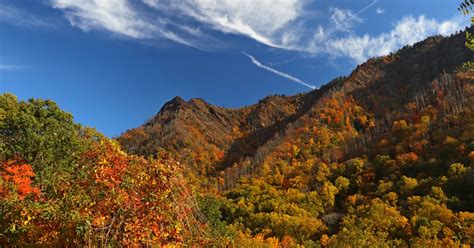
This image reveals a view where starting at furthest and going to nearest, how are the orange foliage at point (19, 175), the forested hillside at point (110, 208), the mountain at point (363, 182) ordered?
the mountain at point (363, 182)
the orange foliage at point (19, 175)
the forested hillside at point (110, 208)

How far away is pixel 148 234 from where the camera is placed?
9312 millimetres

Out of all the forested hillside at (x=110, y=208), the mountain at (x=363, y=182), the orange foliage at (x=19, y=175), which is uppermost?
the mountain at (x=363, y=182)

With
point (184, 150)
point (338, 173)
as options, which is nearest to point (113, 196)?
point (338, 173)

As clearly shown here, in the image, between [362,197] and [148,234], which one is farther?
[362,197]

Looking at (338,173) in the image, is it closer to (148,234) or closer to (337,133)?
(337,133)

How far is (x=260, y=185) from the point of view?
145 m

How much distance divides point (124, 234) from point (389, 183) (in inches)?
4716

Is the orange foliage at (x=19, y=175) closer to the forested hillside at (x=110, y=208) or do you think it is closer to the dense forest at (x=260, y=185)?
the dense forest at (x=260, y=185)

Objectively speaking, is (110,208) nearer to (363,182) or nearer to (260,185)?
(363,182)

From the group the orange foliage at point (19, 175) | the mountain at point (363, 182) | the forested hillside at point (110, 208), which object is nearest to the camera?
the forested hillside at point (110, 208)

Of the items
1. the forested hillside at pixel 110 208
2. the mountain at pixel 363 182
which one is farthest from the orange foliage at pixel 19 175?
the mountain at pixel 363 182

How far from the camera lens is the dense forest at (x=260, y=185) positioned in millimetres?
9961

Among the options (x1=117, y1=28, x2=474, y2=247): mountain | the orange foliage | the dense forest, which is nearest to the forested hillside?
the dense forest

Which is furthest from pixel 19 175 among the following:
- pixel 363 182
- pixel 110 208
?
pixel 363 182
